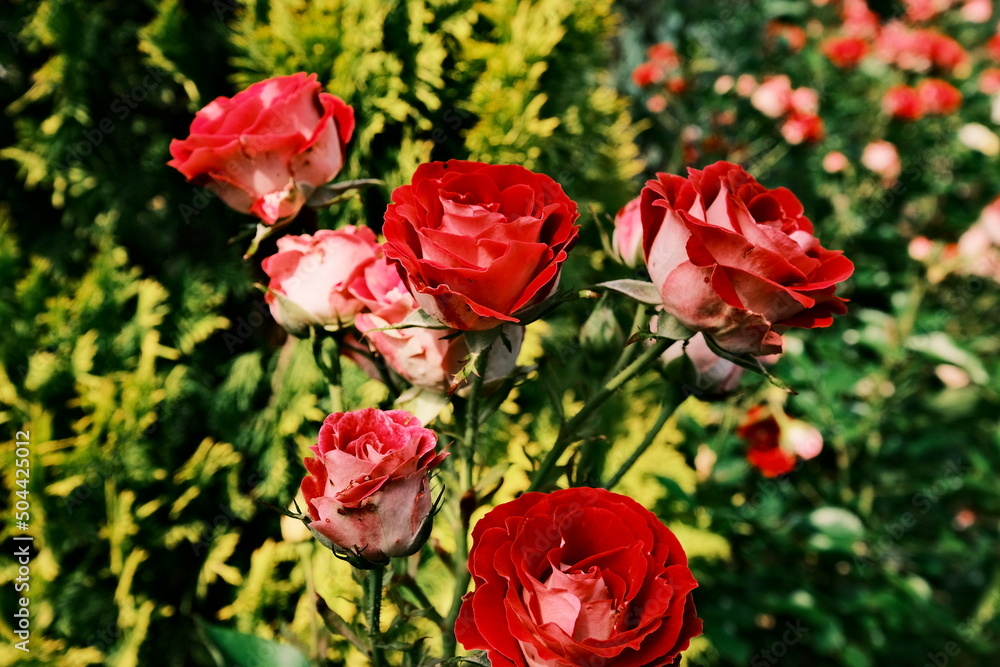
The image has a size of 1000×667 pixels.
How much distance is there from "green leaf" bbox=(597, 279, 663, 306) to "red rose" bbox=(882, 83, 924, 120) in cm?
191

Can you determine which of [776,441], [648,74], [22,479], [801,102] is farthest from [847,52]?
[22,479]

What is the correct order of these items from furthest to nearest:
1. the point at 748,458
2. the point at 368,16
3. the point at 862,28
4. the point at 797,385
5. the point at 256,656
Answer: the point at 862,28 → the point at 797,385 → the point at 748,458 → the point at 368,16 → the point at 256,656

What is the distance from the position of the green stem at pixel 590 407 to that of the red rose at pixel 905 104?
1.89m

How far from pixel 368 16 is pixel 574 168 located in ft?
1.64

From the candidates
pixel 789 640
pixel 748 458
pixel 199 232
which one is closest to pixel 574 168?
pixel 748 458

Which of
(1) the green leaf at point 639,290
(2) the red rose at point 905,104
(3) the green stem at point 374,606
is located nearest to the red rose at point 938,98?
(2) the red rose at point 905,104

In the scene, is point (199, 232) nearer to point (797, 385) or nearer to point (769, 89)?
point (797, 385)

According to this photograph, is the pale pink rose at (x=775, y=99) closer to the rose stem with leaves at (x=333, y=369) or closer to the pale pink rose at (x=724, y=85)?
the pale pink rose at (x=724, y=85)

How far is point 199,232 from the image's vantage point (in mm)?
1566

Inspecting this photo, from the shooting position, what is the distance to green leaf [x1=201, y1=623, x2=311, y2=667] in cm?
63

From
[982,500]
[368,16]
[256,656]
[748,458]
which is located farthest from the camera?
[982,500]

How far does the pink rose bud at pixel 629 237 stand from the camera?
588mm

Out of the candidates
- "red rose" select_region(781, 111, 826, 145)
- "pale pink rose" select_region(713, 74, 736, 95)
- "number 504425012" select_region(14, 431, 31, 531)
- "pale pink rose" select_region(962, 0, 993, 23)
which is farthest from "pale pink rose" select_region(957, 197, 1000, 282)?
"number 504425012" select_region(14, 431, 31, 531)

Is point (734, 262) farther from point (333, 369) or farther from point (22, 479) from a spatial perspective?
point (22, 479)
